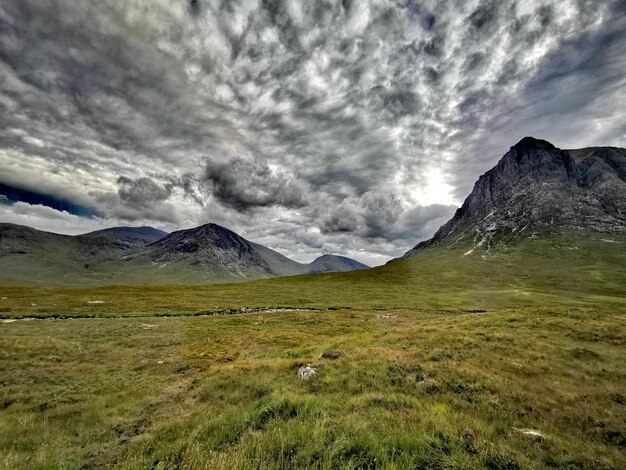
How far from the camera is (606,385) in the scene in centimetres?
1299

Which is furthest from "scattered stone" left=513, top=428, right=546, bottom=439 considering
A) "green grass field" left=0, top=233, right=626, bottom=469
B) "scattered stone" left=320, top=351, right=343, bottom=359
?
"scattered stone" left=320, top=351, right=343, bottom=359

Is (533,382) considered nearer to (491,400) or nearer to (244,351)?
(491,400)

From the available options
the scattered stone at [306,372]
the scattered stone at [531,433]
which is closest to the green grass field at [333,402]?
the scattered stone at [531,433]

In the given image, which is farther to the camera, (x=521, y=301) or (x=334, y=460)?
(x=521, y=301)

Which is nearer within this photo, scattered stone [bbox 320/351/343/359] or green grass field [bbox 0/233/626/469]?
green grass field [bbox 0/233/626/469]

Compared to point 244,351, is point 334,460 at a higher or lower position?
higher

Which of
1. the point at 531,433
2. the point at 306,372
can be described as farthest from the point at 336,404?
the point at 531,433

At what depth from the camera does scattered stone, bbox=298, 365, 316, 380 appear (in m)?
14.6

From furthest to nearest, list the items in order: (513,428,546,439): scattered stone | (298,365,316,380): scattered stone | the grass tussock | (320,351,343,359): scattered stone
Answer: (320,351,343,359): scattered stone, (298,365,316,380): scattered stone, (513,428,546,439): scattered stone, the grass tussock

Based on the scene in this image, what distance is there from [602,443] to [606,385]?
7.17 m

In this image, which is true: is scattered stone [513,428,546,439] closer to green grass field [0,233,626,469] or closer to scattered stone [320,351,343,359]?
green grass field [0,233,626,469]

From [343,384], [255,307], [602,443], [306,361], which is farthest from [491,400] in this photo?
[255,307]

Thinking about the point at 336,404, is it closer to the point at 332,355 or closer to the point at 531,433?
the point at 531,433

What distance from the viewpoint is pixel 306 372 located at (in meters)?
15.1
